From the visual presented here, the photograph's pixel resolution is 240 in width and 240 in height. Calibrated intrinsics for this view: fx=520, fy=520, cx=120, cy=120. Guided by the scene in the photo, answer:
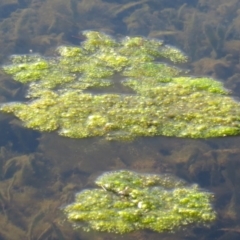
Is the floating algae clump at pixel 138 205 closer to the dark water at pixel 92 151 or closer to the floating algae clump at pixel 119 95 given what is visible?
the dark water at pixel 92 151

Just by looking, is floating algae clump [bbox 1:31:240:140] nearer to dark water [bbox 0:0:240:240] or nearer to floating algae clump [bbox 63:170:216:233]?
dark water [bbox 0:0:240:240]

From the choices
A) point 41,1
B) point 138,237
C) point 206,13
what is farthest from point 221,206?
point 41,1

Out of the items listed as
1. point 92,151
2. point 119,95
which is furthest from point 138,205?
point 119,95

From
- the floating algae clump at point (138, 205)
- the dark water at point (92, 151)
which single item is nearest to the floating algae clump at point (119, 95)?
A: the dark water at point (92, 151)

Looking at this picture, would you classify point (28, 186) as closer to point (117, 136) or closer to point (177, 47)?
point (117, 136)

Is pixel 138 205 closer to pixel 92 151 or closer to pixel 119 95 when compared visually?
pixel 92 151

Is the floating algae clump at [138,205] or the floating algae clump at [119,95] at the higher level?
the floating algae clump at [119,95]
